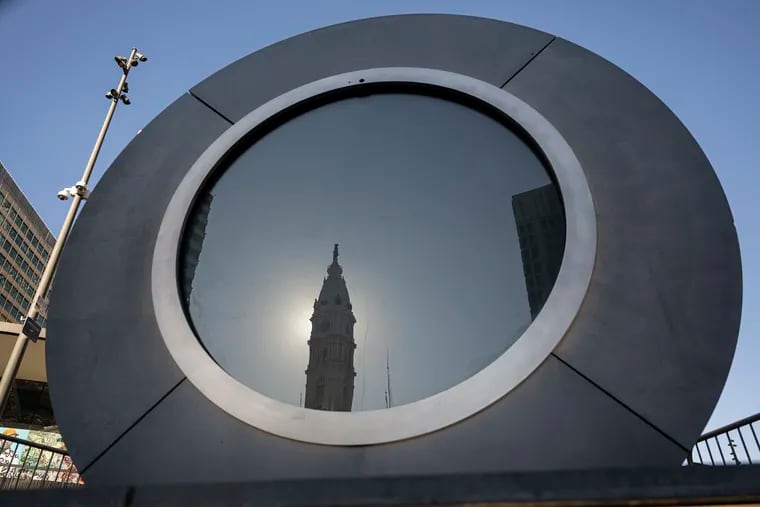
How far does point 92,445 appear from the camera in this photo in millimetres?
2854

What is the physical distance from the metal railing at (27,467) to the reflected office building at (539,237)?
8.30 m

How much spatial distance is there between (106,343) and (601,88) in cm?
380

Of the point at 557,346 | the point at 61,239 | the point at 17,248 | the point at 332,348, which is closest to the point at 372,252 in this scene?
the point at 332,348

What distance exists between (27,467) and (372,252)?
8977 millimetres

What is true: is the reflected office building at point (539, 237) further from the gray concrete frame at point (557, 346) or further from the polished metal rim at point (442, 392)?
the gray concrete frame at point (557, 346)

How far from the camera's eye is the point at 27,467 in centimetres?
881

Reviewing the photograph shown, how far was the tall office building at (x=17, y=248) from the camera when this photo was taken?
7656 centimetres

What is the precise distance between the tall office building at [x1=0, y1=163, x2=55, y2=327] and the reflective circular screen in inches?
3416

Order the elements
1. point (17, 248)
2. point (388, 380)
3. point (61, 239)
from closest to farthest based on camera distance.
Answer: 1. point (388, 380)
2. point (61, 239)
3. point (17, 248)

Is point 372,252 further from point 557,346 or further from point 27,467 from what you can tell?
point 27,467

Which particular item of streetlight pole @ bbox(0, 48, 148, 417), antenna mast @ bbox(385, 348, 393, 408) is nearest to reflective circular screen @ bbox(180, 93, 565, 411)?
antenna mast @ bbox(385, 348, 393, 408)

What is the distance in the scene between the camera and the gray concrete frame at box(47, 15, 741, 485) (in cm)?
249

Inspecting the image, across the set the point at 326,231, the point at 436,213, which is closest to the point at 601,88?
the point at 436,213

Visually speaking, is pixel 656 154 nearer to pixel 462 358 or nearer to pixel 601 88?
pixel 601 88
